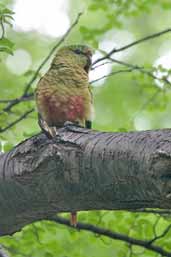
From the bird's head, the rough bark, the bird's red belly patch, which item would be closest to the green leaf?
the bird's red belly patch

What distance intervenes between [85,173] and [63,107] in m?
1.13

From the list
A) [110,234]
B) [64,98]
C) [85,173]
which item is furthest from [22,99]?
[85,173]

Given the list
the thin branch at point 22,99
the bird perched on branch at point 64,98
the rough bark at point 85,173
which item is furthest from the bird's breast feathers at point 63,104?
the rough bark at point 85,173

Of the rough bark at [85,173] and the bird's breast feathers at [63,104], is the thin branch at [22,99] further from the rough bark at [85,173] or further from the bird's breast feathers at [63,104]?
the rough bark at [85,173]

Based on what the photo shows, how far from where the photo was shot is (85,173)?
192cm

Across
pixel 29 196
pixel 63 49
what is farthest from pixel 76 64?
pixel 29 196

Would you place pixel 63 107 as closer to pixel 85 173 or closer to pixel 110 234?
pixel 110 234

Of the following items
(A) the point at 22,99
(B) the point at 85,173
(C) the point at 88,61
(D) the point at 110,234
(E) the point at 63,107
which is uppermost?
(C) the point at 88,61

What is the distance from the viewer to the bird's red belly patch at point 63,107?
302 centimetres

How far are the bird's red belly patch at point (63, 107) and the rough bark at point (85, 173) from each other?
0.82 meters

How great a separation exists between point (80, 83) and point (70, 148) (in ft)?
3.87

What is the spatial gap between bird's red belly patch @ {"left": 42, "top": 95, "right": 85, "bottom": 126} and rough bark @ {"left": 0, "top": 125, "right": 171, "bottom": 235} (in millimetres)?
821

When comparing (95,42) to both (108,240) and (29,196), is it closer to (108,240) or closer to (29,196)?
(108,240)

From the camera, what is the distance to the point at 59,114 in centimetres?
306
